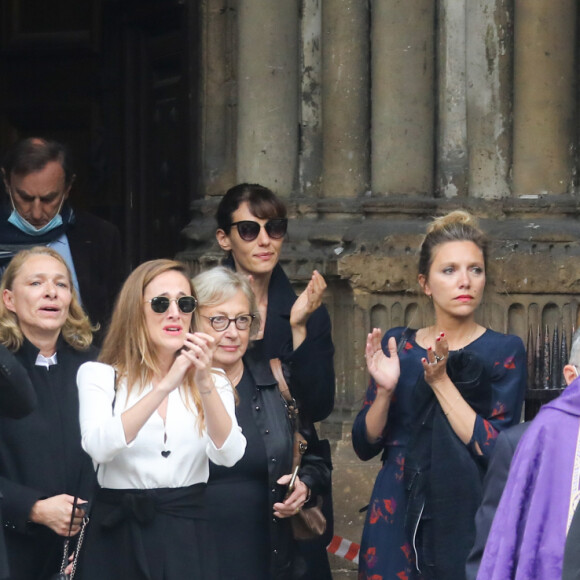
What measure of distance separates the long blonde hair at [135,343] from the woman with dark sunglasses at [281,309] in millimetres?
575

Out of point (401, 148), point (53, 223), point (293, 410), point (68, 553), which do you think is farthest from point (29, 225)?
point (401, 148)

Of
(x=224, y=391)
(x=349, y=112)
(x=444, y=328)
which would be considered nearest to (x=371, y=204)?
(x=349, y=112)

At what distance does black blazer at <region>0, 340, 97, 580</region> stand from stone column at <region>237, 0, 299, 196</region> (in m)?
2.52

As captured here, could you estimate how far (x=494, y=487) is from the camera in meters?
3.87

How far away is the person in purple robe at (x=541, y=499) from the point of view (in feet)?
11.7

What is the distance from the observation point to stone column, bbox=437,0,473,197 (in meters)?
7.03

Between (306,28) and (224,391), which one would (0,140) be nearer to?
(306,28)

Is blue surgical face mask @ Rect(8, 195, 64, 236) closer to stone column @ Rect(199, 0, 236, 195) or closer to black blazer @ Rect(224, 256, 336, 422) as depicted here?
black blazer @ Rect(224, 256, 336, 422)

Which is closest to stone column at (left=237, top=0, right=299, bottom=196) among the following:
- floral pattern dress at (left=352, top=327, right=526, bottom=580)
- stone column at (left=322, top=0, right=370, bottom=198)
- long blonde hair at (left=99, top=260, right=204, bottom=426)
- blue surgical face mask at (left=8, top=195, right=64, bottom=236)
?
stone column at (left=322, top=0, right=370, bottom=198)

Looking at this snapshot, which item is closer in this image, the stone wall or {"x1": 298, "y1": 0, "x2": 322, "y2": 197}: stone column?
the stone wall

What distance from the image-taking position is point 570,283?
673 centimetres

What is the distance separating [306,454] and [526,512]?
1558 millimetres

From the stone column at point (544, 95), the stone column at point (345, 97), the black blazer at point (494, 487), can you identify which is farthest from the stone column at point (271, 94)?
the black blazer at point (494, 487)

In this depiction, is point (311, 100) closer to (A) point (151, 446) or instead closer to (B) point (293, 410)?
(B) point (293, 410)
